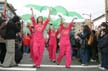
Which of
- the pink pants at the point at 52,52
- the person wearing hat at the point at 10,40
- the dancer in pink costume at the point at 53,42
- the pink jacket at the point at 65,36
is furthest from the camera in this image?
the dancer in pink costume at the point at 53,42

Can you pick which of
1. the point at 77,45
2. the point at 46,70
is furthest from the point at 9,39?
the point at 77,45

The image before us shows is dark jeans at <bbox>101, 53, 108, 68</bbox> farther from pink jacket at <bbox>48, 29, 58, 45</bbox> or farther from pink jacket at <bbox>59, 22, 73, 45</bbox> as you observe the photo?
pink jacket at <bbox>48, 29, 58, 45</bbox>

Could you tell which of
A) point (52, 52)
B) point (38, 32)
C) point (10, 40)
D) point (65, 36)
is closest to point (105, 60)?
point (65, 36)

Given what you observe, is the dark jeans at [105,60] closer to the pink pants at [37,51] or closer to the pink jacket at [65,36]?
the pink jacket at [65,36]

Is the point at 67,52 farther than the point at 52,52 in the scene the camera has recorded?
No

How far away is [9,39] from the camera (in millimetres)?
12930

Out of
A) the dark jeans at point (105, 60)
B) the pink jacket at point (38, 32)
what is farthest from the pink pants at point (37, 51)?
the dark jeans at point (105, 60)

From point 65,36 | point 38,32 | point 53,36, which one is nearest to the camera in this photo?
point 38,32

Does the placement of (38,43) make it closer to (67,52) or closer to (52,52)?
(67,52)

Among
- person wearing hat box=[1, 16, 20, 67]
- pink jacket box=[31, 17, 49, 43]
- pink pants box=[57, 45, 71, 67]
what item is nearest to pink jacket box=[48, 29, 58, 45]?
pink pants box=[57, 45, 71, 67]

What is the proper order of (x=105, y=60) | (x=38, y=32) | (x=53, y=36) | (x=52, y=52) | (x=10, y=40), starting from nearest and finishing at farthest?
(x=10, y=40), (x=105, y=60), (x=38, y=32), (x=52, y=52), (x=53, y=36)

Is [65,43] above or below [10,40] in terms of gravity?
below

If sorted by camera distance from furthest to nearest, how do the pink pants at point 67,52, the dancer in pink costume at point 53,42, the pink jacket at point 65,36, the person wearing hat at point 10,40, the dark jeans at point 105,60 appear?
the dancer in pink costume at point 53,42 → the pink jacket at point 65,36 → the pink pants at point 67,52 → the dark jeans at point 105,60 → the person wearing hat at point 10,40

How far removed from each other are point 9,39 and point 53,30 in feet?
15.9
